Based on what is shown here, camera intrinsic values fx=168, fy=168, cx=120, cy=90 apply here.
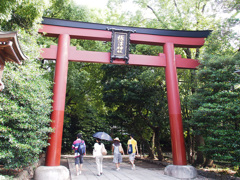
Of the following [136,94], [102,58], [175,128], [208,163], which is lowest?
[208,163]

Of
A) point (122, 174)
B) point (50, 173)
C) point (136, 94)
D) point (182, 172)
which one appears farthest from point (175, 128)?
point (50, 173)

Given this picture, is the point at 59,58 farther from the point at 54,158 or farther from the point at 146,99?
the point at 146,99

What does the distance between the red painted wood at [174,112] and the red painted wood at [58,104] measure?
15.1 ft

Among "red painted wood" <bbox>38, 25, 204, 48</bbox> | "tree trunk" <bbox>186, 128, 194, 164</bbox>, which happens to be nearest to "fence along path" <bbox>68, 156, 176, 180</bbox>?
"tree trunk" <bbox>186, 128, 194, 164</bbox>

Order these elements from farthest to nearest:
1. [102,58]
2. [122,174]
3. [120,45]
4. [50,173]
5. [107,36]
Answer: [107,36] → [120,45] → [102,58] → [122,174] → [50,173]

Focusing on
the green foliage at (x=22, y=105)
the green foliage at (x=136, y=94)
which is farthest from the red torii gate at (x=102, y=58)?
the green foliage at (x=136, y=94)

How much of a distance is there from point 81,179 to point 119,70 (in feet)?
25.2

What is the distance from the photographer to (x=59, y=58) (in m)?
7.10

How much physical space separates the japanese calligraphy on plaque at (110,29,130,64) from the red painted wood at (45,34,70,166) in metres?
2.07

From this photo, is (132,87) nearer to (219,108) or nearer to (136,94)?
(136,94)

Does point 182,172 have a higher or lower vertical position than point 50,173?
lower

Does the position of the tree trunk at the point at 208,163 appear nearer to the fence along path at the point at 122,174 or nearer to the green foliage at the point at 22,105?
the fence along path at the point at 122,174

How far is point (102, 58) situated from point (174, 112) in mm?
4002

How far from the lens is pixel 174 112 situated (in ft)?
24.0
